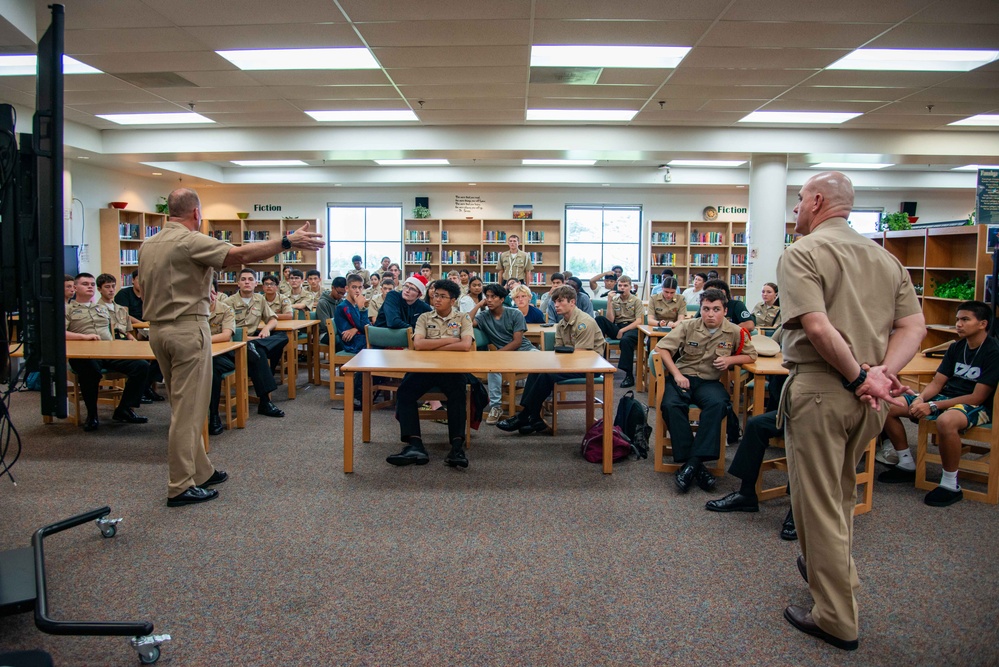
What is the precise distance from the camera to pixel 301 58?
578 centimetres

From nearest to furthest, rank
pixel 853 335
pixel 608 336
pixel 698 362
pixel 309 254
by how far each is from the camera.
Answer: pixel 853 335 → pixel 698 362 → pixel 608 336 → pixel 309 254

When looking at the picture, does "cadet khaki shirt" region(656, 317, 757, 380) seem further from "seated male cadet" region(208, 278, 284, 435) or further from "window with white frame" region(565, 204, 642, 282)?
"window with white frame" region(565, 204, 642, 282)

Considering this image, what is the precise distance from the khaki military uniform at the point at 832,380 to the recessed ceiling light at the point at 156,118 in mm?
7826

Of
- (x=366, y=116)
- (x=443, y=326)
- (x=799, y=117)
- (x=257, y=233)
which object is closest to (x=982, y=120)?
(x=799, y=117)

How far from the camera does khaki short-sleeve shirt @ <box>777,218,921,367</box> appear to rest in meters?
2.07

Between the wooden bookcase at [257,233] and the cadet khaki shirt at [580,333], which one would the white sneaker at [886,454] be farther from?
the wooden bookcase at [257,233]

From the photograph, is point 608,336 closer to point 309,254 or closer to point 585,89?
point 585,89

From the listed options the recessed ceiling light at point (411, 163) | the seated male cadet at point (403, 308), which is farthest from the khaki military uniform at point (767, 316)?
the recessed ceiling light at point (411, 163)

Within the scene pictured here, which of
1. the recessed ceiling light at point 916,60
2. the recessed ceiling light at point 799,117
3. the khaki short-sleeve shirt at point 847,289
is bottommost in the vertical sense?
the khaki short-sleeve shirt at point 847,289

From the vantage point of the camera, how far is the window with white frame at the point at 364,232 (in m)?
13.4

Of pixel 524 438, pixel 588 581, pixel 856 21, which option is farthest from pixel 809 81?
pixel 588 581

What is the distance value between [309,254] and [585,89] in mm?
8500

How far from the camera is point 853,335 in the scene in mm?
2086

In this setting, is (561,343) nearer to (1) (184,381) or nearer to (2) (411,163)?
(1) (184,381)
